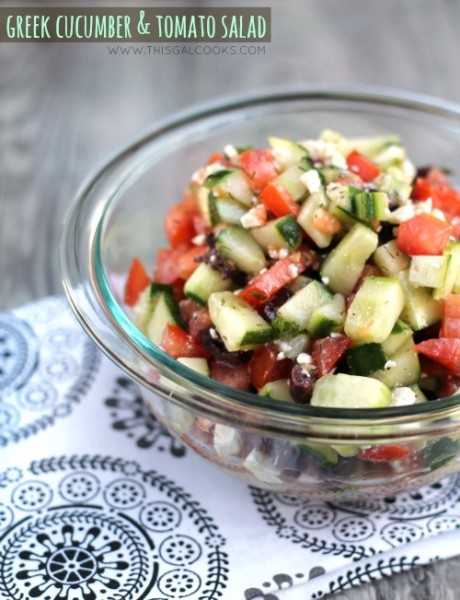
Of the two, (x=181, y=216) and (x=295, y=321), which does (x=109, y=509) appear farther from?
(x=181, y=216)

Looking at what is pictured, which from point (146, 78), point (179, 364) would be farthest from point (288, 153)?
point (146, 78)

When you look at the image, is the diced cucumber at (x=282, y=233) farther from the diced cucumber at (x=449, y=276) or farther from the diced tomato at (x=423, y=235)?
the diced cucumber at (x=449, y=276)

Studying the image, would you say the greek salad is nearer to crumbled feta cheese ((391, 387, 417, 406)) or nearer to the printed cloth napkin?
crumbled feta cheese ((391, 387, 417, 406))

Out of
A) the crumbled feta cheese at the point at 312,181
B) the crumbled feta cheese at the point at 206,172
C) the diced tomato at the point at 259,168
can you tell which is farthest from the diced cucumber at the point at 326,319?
the crumbled feta cheese at the point at 206,172

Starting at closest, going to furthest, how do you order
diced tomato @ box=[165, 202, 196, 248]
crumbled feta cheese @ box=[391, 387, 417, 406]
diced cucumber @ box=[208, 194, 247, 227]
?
crumbled feta cheese @ box=[391, 387, 417, 406] → diced cucumber @ box=[208, 194, 247, 227] → diced tomato @ box=[165, 202, 196, 248]

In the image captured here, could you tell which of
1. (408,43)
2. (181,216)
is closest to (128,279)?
(181,216)

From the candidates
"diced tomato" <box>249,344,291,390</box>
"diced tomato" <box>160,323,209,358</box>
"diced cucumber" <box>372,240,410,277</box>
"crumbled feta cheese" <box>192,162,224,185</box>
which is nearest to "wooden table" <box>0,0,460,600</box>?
"crumbled feta cheese" <box>192,162,224,185</box>
